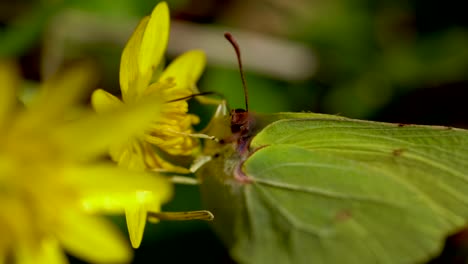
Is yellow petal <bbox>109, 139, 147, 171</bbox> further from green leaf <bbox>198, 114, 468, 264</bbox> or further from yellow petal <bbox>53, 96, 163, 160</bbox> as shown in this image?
yellow petal <bbox>53, 96, 163, 160</bbox>

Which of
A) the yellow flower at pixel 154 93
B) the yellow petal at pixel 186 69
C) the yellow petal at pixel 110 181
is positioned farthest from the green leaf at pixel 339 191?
the yellow petal at pixel 110 181

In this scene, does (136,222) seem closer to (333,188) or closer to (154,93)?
(154,93)

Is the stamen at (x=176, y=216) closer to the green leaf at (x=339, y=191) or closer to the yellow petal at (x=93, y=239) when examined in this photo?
the green leaf at (x=339, y=191)

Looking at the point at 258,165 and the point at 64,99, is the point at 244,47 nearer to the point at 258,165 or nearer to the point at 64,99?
the point at 258,165

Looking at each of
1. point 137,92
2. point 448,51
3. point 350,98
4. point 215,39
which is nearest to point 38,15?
point 215,39

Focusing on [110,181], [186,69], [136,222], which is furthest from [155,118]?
[110,181]

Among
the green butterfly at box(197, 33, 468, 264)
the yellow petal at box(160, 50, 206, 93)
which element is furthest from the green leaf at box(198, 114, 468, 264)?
the yellow petal at box(160, 50, 206, 93)
